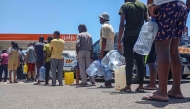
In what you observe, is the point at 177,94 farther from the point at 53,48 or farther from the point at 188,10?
the point at 53,48

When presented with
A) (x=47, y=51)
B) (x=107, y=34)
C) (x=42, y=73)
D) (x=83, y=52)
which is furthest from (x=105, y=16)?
(x=42, y=73)

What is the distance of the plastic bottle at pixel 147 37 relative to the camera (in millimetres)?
3432

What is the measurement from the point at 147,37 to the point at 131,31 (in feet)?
4.79

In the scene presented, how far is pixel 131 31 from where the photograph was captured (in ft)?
16.3

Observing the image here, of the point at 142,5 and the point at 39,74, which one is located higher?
the point at 142,5

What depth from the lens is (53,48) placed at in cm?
844

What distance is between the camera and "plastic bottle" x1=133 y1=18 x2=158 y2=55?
3.43 meters

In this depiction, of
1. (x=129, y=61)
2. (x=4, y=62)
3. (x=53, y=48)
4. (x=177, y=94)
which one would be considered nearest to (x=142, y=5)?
(x=129, y=61)

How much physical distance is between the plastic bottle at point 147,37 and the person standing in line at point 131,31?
1196 mm

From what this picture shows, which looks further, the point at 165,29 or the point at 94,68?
the point at 94,68

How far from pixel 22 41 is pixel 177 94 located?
2577cm

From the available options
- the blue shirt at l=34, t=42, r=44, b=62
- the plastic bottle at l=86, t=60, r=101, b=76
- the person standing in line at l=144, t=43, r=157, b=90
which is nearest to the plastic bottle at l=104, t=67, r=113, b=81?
the plastic bottle at l=86, t=60, r=101, b=76

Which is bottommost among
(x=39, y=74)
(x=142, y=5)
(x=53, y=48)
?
(x=39, y=74)

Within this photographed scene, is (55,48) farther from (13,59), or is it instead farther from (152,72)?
(152,72)
